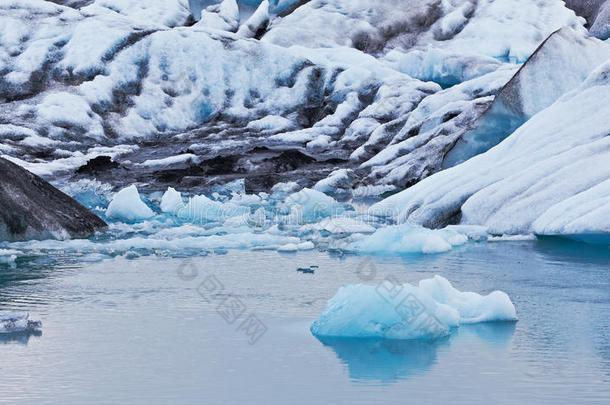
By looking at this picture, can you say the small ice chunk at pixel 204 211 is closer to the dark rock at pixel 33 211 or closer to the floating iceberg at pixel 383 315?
the dark rock at pixel 33 211

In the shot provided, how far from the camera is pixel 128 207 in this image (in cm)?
1739

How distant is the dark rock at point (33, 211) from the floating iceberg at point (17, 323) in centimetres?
587

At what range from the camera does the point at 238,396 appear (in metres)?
5.67

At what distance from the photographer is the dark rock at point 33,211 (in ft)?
43.2

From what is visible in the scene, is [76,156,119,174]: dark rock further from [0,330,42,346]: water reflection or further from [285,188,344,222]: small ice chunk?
[0,330,42,346]: water reflection

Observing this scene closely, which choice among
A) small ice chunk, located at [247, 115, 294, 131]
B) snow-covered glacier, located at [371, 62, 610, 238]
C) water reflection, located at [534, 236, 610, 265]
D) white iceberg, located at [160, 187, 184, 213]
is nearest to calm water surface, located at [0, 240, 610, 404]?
water reflection, located at [534, 236, 610, 265]

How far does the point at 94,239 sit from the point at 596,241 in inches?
269

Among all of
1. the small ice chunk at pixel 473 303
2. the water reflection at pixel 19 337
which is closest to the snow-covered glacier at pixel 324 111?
the small ice chunk at pixel 473 303

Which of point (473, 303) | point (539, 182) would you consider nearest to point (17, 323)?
point (473, 303)

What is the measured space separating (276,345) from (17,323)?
1983mm

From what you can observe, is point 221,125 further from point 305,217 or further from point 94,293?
point 94,293

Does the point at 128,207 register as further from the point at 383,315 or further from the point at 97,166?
the point at 383,315

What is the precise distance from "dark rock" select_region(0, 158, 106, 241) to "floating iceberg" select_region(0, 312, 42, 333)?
587cm

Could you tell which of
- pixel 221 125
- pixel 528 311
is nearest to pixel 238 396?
pixel 528 311
